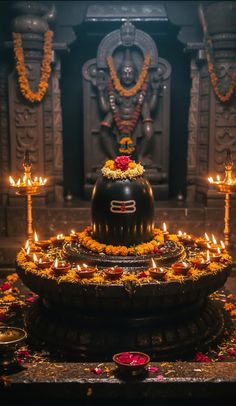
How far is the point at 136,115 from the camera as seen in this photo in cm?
952

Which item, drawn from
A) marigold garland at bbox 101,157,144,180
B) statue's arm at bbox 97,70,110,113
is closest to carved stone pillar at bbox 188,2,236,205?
statue's arm at bbox 97,70,110,113

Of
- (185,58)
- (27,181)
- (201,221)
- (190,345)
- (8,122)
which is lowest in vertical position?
(190,345)

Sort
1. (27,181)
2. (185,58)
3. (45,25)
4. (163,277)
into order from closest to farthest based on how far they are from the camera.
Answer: (163,277), (27,181), (45,25), (185,58)

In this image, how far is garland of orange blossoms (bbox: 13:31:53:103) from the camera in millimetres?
8836

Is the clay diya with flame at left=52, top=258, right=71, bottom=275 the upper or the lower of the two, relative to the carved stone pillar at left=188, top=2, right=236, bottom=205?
lower

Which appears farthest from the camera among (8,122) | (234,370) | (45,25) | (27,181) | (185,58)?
(185,58)

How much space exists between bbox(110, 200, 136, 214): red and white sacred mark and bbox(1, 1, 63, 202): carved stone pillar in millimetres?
3714

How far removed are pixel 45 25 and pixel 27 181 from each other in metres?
3.63

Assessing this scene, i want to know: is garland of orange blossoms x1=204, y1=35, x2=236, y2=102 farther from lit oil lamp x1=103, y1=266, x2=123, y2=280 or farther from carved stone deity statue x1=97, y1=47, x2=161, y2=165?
lit oil lamp x1=103, y1=266, x2=123, y2=280

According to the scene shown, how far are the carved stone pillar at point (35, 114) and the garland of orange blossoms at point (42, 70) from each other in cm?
7

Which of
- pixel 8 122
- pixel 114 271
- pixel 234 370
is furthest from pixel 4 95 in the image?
pixel 234 370

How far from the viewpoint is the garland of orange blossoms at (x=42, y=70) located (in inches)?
348

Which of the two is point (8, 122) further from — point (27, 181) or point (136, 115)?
point (27, 181)

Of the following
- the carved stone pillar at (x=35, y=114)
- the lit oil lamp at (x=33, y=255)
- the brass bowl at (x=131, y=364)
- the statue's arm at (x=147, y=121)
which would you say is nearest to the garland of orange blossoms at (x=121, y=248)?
the lit oil lamp at (x=33, y=255)
